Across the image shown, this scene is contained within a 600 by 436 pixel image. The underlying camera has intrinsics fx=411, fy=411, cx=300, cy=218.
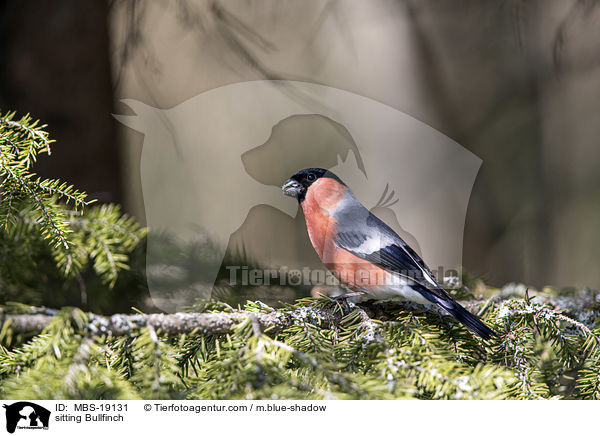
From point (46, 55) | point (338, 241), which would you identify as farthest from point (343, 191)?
point (46, 55)

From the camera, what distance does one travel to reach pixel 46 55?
3.81 ft

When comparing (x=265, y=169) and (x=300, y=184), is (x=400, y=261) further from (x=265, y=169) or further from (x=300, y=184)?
(x=265, y=169)

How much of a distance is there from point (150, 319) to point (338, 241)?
374 mm

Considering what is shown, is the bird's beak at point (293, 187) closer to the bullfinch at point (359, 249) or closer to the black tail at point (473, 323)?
the bullfinch at point (359, 249)

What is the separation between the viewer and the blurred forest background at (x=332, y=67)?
1117 mm

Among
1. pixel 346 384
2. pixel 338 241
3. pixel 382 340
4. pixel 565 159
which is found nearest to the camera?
pixel 346 384

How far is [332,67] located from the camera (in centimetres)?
110

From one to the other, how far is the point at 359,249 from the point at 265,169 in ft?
1.29

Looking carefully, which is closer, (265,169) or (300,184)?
(300,184)
